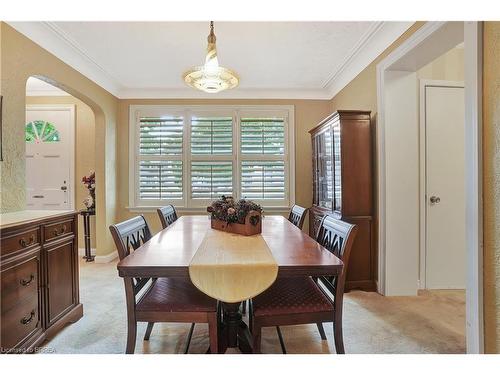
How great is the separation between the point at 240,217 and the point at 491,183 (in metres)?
1.47

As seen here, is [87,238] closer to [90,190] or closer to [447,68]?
[90,190]

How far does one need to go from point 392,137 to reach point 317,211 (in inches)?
49.0

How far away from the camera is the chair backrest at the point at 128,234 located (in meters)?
1.52

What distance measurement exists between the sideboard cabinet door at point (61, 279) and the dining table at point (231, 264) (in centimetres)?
83

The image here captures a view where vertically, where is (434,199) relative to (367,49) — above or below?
below

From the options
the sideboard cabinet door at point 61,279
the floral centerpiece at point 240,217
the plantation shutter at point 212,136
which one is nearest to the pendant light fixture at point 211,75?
the floral centerpiece at point 240,217

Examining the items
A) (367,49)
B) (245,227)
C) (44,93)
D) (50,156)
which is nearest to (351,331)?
(245,227)

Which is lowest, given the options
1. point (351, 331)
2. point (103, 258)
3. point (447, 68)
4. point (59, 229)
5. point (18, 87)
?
point (351, 331)

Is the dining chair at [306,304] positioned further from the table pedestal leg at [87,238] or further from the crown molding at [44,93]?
Answer: the crown molding at [44,93]

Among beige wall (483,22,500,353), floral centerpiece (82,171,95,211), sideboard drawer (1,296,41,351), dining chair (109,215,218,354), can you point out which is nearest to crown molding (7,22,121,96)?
floral centerpiece (82,171,95,211)

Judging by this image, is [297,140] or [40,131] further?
[297,140]

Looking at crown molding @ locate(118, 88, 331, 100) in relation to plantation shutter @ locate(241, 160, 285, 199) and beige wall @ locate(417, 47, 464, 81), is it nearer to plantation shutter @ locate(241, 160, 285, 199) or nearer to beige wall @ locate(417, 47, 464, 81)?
plantation shutter @ locate(241, 160, 285, 199)

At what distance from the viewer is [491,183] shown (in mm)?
1456
